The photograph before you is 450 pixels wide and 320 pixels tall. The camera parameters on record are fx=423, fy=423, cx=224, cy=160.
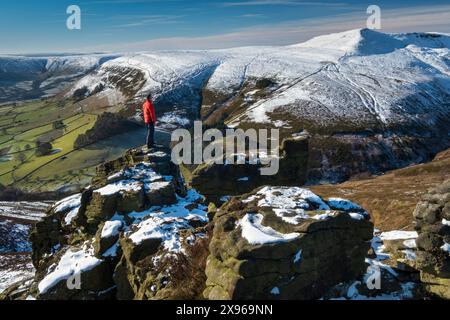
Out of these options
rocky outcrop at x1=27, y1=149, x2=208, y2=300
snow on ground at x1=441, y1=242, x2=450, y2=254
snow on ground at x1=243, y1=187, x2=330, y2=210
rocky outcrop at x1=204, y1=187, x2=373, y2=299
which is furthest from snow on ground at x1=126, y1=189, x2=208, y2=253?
snow on ground at x1=441, y1=242, x2=450, y2=254

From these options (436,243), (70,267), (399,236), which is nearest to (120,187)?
(70,267)

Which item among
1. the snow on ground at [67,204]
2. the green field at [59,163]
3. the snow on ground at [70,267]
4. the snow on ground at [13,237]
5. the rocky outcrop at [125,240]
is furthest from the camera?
the green field at [59,163]

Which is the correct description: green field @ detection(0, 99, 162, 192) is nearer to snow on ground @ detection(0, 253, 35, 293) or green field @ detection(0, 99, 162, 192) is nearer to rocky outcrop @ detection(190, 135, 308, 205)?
snow on ground @ detection(0, 253, 35, 293)

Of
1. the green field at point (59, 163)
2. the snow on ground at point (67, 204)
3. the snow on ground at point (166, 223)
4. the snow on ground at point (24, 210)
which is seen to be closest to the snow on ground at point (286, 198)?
the snow on ground at point (166, 223)

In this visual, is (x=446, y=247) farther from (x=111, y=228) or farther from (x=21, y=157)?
(x=21, y=157)

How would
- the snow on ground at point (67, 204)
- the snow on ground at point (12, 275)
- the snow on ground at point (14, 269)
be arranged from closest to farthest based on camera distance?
the snow on ground at point (67, 204) → the snow on ground at point (12, 275) → the snow on ground at point (14, 269)

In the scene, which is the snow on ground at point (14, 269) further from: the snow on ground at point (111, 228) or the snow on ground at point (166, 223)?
the snow on ground at point (166, 223)

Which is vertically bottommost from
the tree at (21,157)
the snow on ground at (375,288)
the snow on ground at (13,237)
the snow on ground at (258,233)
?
the snow on ground at (13,237)
